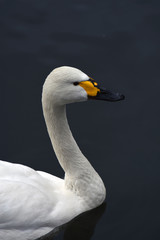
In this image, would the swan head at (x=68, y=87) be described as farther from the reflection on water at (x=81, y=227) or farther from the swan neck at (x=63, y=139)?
the reflection on water at (x=81, y=227)

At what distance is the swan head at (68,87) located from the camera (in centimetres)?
606

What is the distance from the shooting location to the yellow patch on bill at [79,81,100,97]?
6234 millimetres

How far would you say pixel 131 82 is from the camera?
30.2 feet

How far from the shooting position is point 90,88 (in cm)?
629

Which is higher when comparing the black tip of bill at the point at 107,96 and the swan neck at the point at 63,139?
the black tip of bill at the point at 107,96

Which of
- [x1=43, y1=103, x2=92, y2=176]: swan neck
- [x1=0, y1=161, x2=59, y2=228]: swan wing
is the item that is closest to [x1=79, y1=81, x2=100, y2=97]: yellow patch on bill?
[x1=43, y1=103, x2=92, y2=176]: swan neck

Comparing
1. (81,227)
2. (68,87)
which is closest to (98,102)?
(81,227)

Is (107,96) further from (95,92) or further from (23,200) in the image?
(23,200)

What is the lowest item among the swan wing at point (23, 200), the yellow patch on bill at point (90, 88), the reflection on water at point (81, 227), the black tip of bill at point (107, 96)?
the reflection on water at point (81, 227)

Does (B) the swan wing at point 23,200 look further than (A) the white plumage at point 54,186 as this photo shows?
Yes

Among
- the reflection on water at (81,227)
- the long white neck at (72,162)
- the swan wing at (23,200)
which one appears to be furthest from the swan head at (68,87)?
the reflection on water at (81,227)

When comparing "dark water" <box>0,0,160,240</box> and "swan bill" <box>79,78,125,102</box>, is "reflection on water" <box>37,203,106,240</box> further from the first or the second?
"swan bill" <box>79,78,125,102</box>

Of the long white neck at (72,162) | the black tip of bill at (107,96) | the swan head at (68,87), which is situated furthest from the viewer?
the long white neck at (72,162)

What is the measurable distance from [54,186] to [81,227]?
2.50 feet
